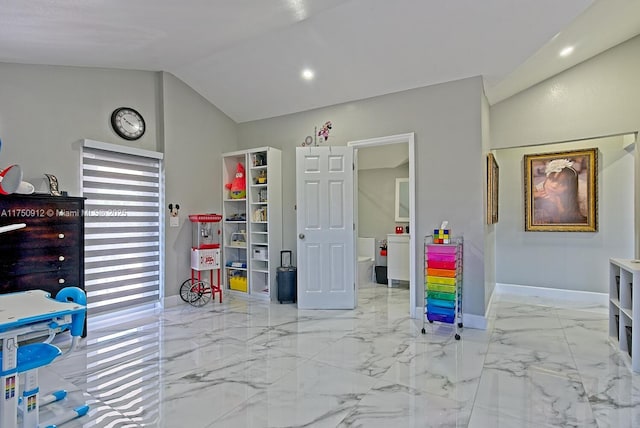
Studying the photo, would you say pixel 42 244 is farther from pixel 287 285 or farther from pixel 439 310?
pixel 439 310

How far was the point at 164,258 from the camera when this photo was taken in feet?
15.4

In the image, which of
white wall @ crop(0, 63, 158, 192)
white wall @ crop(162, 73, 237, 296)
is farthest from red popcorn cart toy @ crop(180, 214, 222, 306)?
white wall @ crop(0, 63, 158, 192)

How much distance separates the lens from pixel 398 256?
5793 millimetres

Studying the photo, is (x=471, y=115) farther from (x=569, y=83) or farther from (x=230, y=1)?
(x=230, y=1)

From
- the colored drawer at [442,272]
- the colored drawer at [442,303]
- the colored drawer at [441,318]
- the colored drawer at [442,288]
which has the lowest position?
the colored drawer at [441,318]

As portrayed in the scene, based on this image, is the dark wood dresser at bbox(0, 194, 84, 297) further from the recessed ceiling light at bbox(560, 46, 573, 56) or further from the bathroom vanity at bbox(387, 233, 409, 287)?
the recessed ceiling light at bbox(560, 46, 573, 56)

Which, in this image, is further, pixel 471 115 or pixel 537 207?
pixel 537 207

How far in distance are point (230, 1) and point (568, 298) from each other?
18.9 feet

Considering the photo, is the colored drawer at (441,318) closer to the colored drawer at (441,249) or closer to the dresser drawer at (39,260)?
the colored drawer at (441,249)

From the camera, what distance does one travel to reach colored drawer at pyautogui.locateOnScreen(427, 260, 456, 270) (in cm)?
364

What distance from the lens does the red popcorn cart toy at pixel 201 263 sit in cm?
484

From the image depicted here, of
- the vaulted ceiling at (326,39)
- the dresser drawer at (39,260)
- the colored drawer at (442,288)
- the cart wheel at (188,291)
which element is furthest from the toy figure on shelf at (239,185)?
the colored drawer at (442,288)

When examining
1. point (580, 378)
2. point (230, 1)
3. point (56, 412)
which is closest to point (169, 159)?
point (230, 1)

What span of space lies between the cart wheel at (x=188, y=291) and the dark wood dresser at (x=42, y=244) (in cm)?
151
